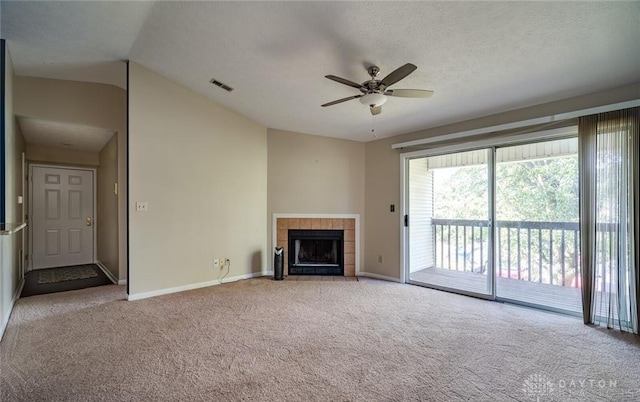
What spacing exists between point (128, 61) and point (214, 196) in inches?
76.3

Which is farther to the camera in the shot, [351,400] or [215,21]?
[215,21]

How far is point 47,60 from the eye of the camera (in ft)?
10.9

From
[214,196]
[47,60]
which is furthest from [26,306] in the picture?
[47,60]

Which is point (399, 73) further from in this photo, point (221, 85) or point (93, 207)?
point (93, 207)

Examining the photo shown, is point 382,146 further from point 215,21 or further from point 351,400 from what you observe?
point 351,400

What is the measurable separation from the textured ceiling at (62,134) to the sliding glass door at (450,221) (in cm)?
490

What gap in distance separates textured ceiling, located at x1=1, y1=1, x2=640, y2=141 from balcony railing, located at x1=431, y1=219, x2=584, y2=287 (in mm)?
1591

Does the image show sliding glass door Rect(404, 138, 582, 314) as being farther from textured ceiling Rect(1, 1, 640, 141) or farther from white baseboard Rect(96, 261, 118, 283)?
white baseboard Rect(96, 261, 118, 283)

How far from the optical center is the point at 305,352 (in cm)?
229

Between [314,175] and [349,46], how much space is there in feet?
9.12

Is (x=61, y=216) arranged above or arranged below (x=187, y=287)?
above

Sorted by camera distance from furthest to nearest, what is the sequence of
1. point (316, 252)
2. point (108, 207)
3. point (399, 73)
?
point (316, 252) → point (108, 207) → point (399, 73)

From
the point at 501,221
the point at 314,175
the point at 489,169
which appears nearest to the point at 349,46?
the point at 489,169

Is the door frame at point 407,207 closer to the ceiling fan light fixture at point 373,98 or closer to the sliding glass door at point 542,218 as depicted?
the sliding glass door at point 542,218
